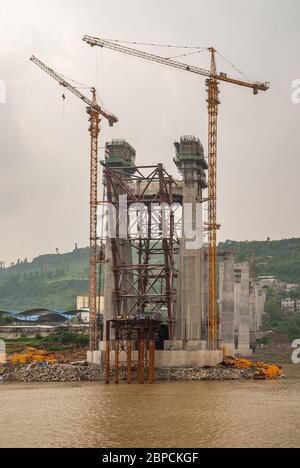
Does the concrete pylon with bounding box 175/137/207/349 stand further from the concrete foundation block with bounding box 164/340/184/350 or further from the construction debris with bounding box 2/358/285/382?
the construction debris with bounding box 2/358/285/382

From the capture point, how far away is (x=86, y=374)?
83000mm

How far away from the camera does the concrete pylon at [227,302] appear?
126 metres

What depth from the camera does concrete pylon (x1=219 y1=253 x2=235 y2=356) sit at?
4956 inches

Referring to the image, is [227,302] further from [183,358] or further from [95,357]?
[95,357]

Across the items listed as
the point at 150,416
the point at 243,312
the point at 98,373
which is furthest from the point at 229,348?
the point at 150,416

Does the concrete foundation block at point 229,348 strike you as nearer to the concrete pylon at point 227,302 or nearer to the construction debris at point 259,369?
the concrete pylon at point 227,302

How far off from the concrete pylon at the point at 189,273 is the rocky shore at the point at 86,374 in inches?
282

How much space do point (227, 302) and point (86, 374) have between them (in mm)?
49250

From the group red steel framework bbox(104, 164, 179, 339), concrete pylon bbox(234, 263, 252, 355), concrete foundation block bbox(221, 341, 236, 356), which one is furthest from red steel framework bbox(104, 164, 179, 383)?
concrete pylon bbox(234, 263, 252, 355)

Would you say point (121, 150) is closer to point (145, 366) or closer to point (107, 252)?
point (107, 252)

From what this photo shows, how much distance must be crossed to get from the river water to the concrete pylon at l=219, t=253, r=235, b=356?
177 ft

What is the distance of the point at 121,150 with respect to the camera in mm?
104312

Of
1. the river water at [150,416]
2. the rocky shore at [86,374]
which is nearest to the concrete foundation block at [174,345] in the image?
the rocky shore at [86,374]

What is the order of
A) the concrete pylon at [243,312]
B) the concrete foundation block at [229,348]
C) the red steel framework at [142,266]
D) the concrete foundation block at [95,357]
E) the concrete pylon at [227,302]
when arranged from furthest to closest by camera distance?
the concrete pylon at [243,312] < the concrete pylon at [227,302] < the concrete foundation block at [229,348] < the concrete foundation block at [95,357] < the red steel framework at [142,266]
